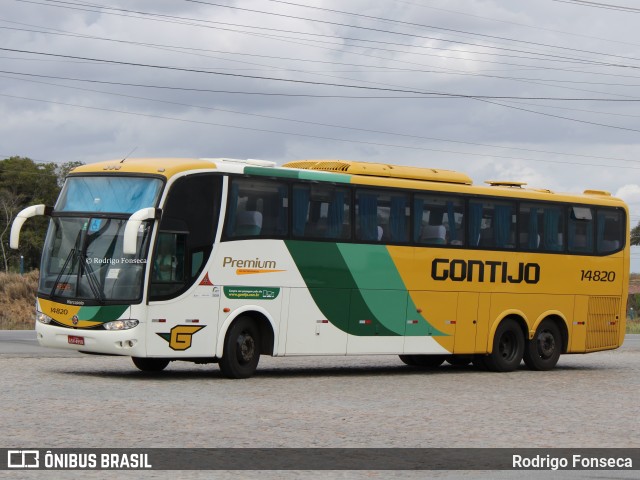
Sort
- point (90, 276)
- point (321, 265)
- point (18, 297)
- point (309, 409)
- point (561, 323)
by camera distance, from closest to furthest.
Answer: point (309, 409)
point (90, 276)
point (321, 265)
point (561, 323)
point (18, 297)

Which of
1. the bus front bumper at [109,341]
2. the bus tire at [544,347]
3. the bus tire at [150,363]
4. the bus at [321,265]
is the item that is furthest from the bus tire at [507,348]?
the bus front bumper at [109,341]

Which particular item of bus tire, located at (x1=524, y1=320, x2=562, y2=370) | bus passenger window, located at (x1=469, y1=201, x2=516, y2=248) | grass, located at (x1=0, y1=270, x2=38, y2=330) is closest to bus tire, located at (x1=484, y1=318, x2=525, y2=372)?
bus tire, located at (x1=524, y1=320, x2=562, y2=370)

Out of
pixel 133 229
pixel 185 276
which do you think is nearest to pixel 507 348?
pixel 185 276

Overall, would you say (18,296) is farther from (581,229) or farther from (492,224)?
(492,224)

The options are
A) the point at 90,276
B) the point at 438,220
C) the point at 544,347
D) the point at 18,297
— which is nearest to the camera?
the point at 90,276

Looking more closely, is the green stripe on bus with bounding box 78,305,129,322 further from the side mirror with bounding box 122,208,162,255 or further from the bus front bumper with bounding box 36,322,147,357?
the side mirror with bounding box 122,208,162,255

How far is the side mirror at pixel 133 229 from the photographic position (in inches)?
739

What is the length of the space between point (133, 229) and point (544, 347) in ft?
35.1

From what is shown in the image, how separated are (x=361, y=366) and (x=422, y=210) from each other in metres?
3.90

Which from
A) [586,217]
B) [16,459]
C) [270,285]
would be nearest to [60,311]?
[270,285]

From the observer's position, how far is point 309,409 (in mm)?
16703

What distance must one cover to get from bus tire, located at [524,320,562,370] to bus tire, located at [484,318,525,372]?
296 millimetres

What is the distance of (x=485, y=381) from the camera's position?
2308cm

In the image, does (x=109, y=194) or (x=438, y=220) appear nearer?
(x=109, y=194)
